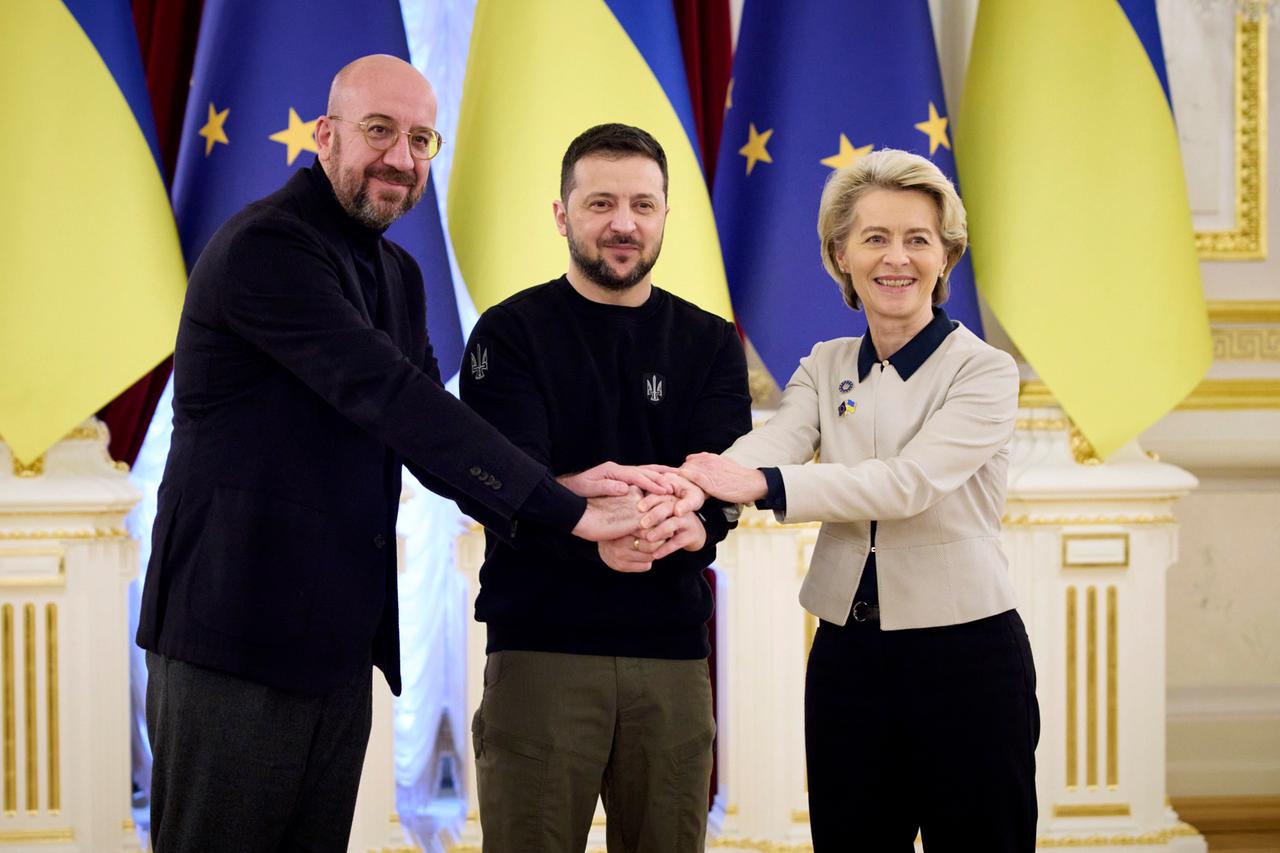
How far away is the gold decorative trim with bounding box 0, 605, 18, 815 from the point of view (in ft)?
9.96

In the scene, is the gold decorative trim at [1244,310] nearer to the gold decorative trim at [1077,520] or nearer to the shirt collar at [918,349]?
the gold decorative trim at [1077,520]

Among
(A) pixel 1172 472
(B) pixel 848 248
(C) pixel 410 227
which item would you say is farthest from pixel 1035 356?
(C) pixel 410 227

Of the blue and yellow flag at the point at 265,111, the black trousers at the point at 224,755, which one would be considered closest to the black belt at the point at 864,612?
the black trousers at the point at 224,755

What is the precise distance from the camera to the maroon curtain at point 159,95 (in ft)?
10.4

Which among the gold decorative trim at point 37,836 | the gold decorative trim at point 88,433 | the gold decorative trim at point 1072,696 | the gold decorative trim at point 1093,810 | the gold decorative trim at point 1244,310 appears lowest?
the gold decorative trim at point 1093,810

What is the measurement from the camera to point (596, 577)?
6.45 ft

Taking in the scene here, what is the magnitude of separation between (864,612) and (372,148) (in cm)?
104

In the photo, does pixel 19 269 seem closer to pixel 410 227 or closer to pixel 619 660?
pixel 410 227

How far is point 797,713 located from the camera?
3268 millimetres

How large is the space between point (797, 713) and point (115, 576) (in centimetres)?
177

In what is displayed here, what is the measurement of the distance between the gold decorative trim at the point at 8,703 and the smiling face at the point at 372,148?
1747 millimetres

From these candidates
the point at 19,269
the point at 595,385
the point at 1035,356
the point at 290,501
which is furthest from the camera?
the point at 1035,356

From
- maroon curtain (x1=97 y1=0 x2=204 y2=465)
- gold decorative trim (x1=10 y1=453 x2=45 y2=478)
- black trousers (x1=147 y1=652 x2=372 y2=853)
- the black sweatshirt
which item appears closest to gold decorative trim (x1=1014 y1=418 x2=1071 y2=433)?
the black sweatshirt

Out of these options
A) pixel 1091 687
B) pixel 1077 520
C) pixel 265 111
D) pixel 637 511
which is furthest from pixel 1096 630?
pixel 265 111
